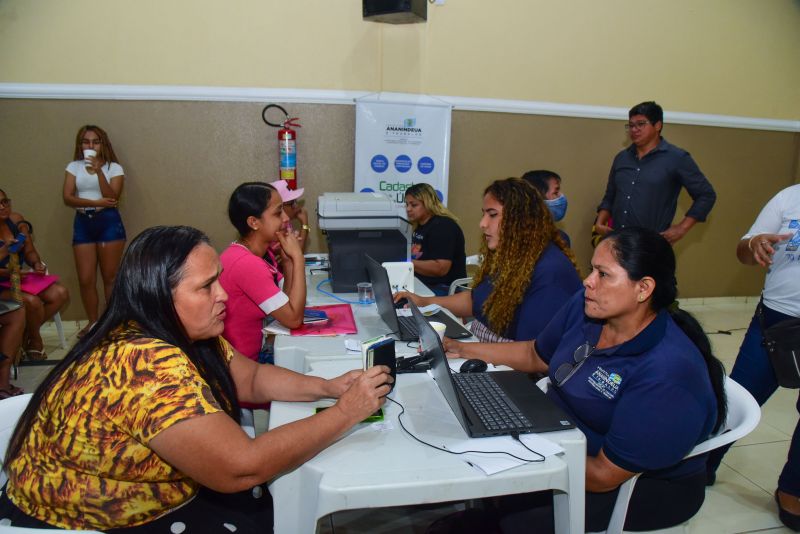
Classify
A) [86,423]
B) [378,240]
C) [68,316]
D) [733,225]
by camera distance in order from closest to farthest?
[86,423] → [378,240] → [68,316] → [733,225]

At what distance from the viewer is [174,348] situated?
1132mm

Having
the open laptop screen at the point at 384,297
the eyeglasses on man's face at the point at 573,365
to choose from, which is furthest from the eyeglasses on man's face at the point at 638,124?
the eyeglasses on man's face at the point at 573,365

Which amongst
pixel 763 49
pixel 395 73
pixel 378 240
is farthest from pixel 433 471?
pixel 763 49

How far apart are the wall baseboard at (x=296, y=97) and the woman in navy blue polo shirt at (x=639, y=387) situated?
3.39 m

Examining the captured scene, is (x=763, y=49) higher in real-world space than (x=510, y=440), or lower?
higher

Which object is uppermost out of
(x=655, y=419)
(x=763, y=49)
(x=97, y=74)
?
(x=763, y=49)

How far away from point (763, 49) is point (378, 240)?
4779 millimetres

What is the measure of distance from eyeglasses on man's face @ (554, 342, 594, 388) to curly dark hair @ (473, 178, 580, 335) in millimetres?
511

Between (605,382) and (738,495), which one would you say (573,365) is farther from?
(738,495)

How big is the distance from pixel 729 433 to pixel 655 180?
3.02m

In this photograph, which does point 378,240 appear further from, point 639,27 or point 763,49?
point 763,49

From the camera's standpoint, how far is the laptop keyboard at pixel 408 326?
199 centimetres

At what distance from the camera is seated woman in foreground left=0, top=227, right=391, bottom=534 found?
1067mm

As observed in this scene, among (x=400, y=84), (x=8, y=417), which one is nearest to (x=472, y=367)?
(x=8, y=417)
